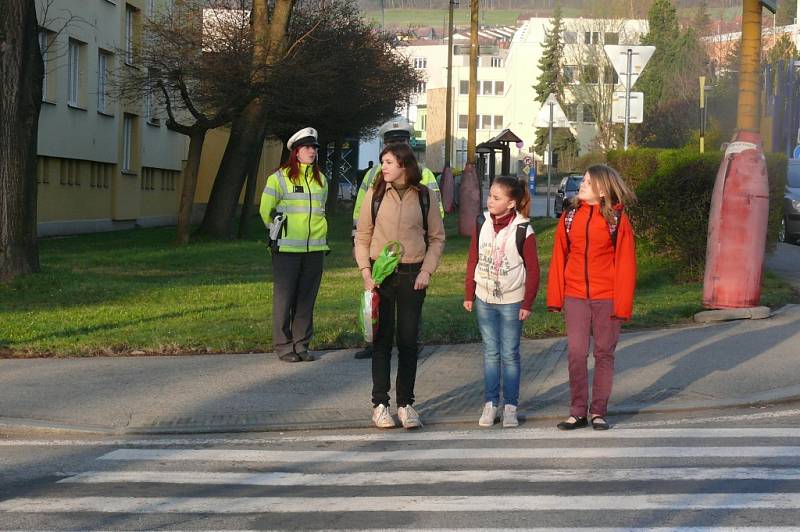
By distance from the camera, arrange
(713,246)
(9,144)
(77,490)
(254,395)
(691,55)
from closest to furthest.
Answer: (77,490) → (254,395) → (713,246) → (9,144) → (691,55)

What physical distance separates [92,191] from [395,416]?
102 ft

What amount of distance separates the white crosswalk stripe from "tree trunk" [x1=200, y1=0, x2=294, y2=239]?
22.3 metres

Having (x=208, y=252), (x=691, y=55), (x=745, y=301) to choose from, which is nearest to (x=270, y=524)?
(x=745, y=301)

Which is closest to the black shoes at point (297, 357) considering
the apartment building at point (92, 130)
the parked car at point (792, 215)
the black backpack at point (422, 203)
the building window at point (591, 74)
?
the black backpack at point (422, 203)

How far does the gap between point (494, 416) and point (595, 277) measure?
42.2 inches

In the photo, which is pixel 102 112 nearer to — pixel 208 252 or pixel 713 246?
pixel 208 252

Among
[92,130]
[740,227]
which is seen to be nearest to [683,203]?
[740,227]

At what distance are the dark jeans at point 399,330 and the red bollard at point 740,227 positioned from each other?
19.5 ft

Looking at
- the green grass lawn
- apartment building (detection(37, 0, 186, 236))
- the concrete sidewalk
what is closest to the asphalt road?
the concrete sidewalk

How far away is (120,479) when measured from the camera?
7004 mm

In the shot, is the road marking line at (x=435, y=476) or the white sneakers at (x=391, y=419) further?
the white sneakers at (x=391, y=419)

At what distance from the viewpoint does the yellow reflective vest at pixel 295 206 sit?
11.2 metres

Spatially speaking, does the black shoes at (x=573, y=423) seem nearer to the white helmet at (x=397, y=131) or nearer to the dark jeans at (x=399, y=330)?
the dark jeans at (x=399, y=330)

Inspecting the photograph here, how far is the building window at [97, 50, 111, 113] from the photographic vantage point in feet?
126
